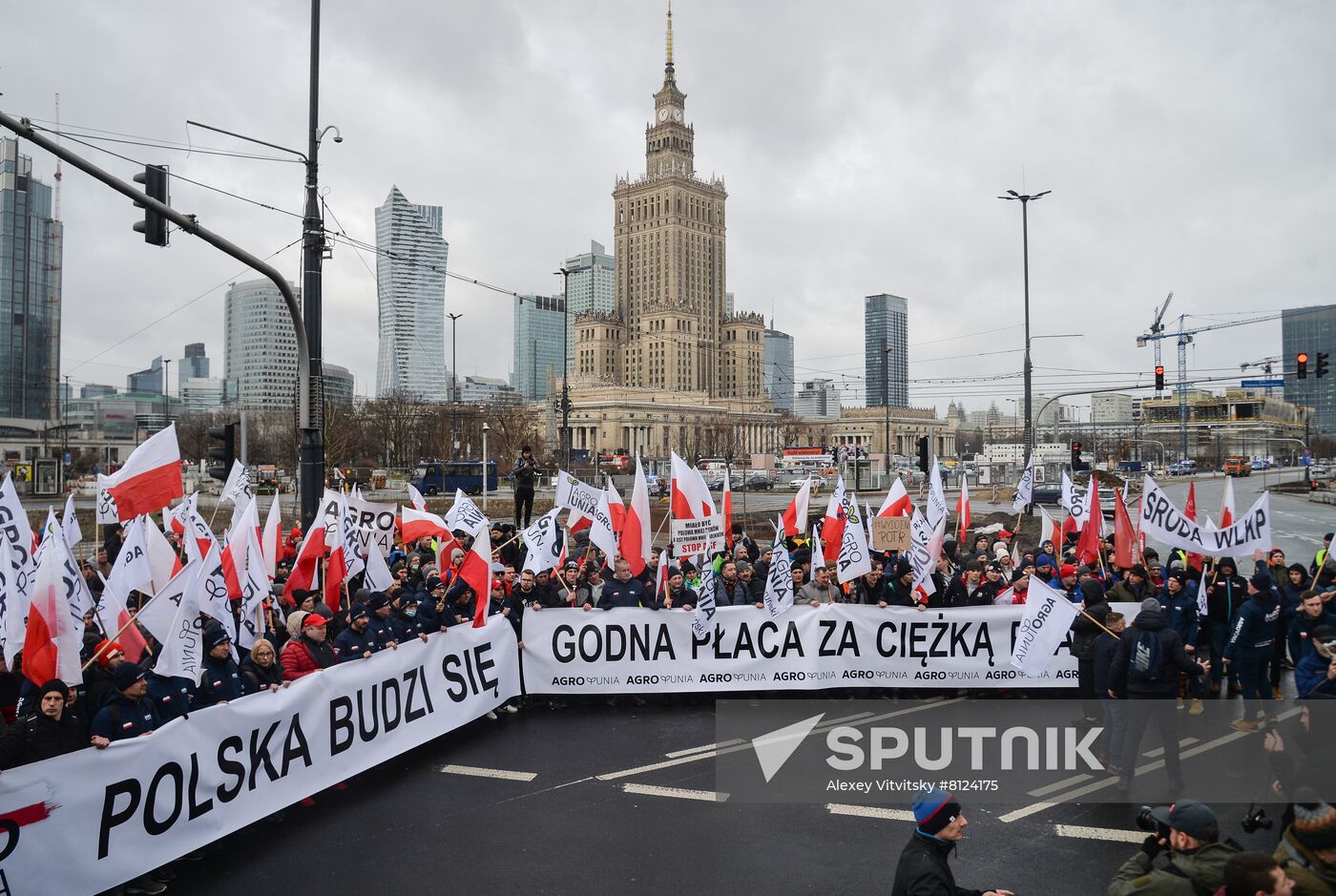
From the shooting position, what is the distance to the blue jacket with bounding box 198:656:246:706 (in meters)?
7.58

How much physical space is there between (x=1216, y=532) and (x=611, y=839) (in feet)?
26.7

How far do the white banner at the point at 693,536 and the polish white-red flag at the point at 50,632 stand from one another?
6.79 m

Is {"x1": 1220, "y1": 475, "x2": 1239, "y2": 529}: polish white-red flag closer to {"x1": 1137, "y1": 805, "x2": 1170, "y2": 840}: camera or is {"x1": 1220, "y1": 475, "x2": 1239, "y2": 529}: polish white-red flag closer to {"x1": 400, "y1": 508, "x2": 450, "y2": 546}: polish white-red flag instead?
{"x1": 1137, "y1": 805, "x2": 1170, "y2": 840}: camera

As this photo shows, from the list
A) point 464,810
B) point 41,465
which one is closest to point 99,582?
point 464,810

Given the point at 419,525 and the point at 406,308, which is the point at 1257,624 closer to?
the point at 419,525

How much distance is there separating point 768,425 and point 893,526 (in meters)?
125

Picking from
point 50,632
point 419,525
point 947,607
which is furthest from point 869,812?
point 419,525

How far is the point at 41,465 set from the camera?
46625 mm

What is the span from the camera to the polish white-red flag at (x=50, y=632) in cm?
681

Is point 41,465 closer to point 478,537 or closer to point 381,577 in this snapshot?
point 381,577

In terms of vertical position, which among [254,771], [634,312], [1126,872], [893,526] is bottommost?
[254,771]

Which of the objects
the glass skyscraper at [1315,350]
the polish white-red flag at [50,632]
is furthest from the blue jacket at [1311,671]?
the glass skyscraper at [1315,350]

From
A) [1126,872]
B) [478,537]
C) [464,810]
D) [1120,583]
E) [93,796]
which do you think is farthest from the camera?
[1120,583]

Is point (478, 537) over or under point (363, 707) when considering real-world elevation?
over
